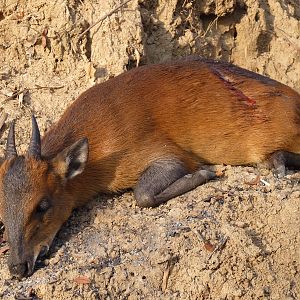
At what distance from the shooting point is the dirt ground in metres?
7.01

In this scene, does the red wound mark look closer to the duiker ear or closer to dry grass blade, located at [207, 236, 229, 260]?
dry grass blade, located at [207, 236, 229, 260]

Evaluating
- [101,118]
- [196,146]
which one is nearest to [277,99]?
[196,146]

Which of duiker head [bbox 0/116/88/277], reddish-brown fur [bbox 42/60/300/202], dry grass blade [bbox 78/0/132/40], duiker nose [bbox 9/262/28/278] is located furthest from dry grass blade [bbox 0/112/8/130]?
duiker nose [bbox 9/262/28/278]

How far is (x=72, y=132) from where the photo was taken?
8047mm

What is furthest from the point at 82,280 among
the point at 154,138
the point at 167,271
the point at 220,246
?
the point at 154,138

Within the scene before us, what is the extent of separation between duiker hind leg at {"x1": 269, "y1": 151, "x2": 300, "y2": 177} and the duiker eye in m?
2.69

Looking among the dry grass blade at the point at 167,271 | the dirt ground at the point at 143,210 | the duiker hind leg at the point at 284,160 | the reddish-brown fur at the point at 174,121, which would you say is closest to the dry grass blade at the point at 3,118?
the dirt ground at the point at 143,210

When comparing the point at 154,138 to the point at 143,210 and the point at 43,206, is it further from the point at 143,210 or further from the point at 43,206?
the point at 43,206

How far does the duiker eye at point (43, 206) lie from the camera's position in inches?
281

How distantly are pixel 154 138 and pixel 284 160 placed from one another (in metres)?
1.56

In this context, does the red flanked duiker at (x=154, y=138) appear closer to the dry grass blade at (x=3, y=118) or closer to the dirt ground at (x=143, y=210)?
the dirt ground at (x=143, y=210)

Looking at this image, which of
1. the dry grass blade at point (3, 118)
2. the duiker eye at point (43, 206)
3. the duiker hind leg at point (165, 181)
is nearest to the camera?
the duiker eye at point (43, 206)

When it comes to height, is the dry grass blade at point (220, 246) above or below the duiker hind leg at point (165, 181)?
below

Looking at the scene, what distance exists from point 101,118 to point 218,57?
3488 millimetres
